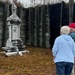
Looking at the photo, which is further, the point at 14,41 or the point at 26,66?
the point at 14,41

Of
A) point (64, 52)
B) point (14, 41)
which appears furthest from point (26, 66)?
point (64, 52)

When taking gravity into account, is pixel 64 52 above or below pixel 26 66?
above

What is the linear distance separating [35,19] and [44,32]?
3.04ft

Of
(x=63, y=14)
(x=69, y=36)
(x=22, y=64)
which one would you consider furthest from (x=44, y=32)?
(x=69, y=36)

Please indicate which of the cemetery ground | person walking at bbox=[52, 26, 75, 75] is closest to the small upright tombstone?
the cemetery ground

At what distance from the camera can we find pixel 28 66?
8492 mm

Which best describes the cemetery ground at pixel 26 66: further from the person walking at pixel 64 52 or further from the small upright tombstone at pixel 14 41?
the person walking at pixel 64 52

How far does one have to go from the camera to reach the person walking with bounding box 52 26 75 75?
5340 mm

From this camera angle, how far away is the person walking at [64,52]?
5340 millimetres

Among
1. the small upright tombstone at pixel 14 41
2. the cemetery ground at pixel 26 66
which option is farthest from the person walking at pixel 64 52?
the small upright tombstone at pixel 14 41

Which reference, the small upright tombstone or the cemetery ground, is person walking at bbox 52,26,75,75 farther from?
the small upright tombstone

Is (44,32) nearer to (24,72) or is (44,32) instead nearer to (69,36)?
(24,72)

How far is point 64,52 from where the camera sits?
212 inches

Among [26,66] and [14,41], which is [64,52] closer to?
[26,66]
